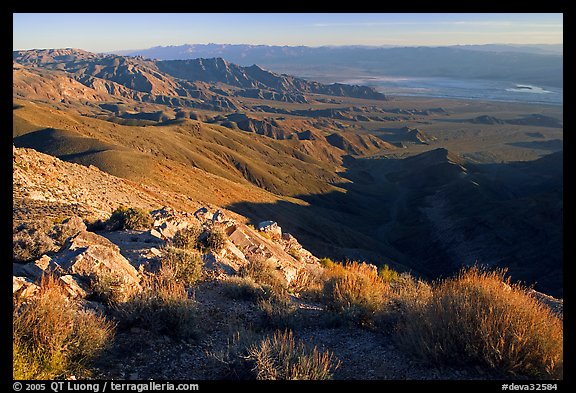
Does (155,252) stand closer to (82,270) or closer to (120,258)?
(120,258)

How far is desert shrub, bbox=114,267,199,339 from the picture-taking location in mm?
6016

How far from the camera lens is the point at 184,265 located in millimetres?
8508

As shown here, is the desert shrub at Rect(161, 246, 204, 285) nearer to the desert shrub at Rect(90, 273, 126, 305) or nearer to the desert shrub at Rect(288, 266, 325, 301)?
the desert shrub at Rect(90, 273, 126, 305)

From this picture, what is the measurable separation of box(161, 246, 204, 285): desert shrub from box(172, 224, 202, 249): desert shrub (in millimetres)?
2041

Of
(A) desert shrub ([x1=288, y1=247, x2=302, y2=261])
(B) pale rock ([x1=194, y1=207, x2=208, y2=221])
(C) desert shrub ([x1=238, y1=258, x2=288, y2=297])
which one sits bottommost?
(A) desert shrub ([x1=288, y1=247, x2=302, y2=261])

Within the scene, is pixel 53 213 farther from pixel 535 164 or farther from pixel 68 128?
pixel 535 164

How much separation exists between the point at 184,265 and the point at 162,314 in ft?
7.97

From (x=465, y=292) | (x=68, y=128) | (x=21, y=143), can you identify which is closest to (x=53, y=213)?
(x=465, y=292)

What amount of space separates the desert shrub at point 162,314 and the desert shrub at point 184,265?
177 cm

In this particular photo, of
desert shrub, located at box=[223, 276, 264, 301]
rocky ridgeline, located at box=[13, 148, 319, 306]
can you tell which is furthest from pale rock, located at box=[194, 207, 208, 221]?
desert shrub, located at box=[223, 276, 264, 301]

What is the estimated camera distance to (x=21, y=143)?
160 feet

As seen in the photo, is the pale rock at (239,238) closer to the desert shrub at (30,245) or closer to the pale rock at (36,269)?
the desert shrub at (30,245)

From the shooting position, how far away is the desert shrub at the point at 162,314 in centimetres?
602
